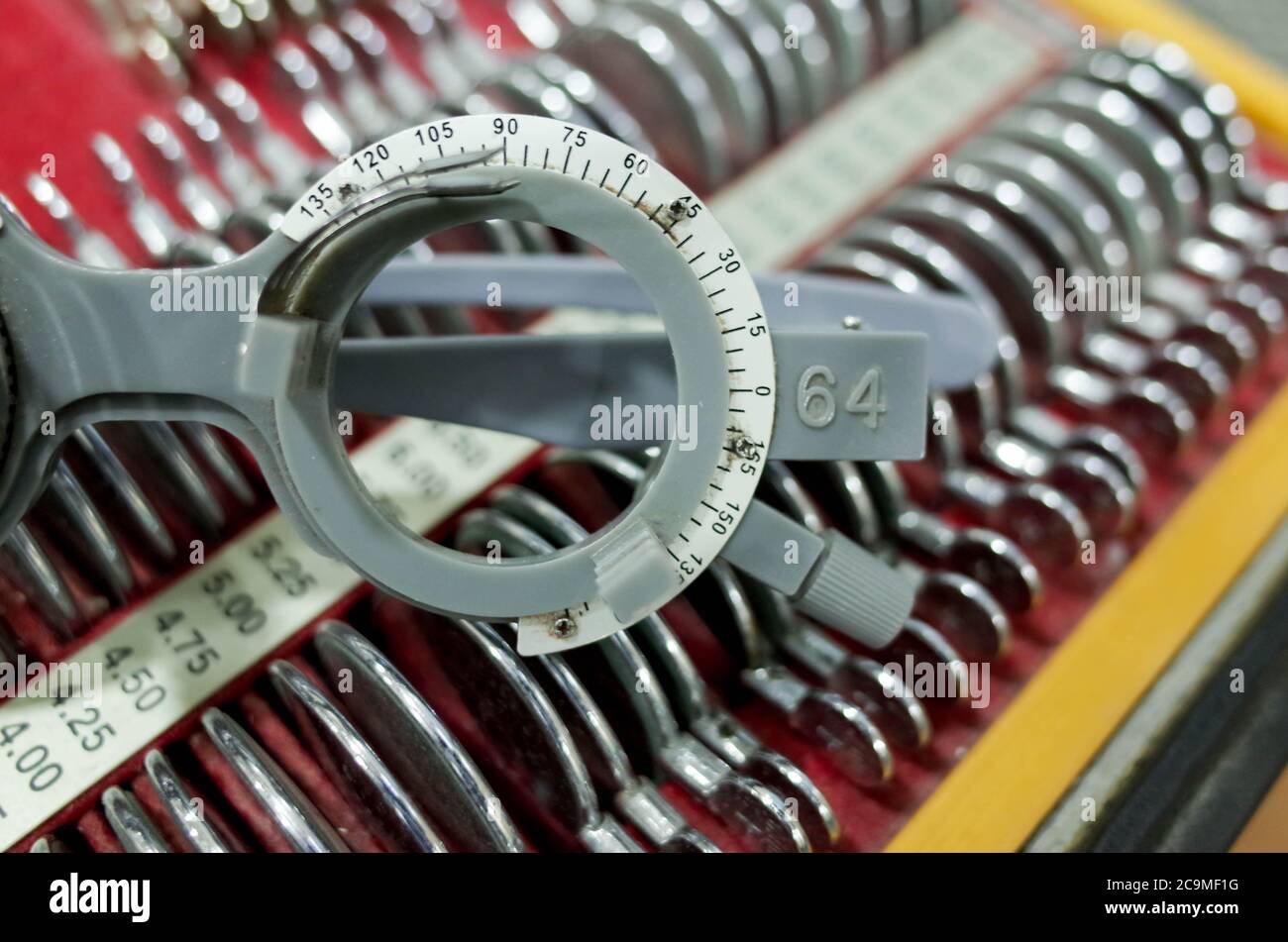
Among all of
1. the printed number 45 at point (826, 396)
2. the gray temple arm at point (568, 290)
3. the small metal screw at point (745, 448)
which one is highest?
the gray temple arm at point (568, 290)

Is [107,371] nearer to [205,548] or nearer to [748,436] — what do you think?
[205,548]

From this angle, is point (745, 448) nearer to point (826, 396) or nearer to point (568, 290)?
point (826, 396)

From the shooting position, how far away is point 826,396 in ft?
1.45

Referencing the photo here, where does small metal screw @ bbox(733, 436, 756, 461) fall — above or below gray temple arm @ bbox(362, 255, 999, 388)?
below

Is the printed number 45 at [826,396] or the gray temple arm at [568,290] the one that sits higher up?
the gray temple arm at [568,290]

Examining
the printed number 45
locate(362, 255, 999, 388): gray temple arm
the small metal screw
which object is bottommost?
the small metal screw

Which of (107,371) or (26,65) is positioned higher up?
(26,65)

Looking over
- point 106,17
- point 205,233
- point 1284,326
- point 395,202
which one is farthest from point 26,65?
point 1284,326

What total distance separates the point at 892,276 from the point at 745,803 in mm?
288

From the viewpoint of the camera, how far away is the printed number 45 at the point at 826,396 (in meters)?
0.44

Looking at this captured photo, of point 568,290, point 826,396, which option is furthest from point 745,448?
point 568,290

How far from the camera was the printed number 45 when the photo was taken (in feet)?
1.45

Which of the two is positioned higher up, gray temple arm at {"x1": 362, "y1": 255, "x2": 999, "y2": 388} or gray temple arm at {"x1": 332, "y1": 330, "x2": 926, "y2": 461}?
gray temple arm at {"x1": 362, "y1": 255, "x2": 999, "y2": 388}

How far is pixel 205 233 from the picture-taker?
24.1 inches
